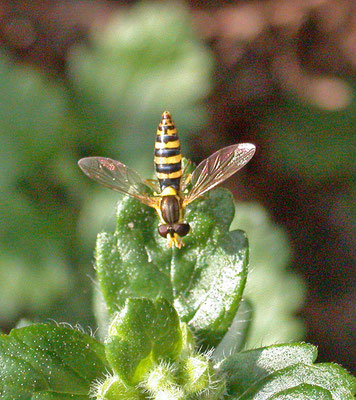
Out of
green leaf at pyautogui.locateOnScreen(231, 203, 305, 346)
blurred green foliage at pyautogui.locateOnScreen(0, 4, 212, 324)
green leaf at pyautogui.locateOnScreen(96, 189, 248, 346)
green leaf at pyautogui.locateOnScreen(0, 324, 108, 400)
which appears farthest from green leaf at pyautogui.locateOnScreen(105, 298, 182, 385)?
blurred green foliage at pyautogui.locateOnScreen(0, 4, 212, 324)

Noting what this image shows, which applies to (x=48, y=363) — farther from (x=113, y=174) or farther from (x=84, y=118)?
(x=84, y=118)

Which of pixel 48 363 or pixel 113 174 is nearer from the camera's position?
pixel 48 363

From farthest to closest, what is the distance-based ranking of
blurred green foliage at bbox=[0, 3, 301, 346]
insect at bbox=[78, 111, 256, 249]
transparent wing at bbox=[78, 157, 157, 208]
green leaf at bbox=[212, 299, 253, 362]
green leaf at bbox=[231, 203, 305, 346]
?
blurred green foliage at bbox=[0, 3, 301, 346]
green leaf at bbox=[231, 203, 305, 346]
green leaf at bbox=[212, 299, 253, 362]
transparent wing at bbox=[78, 157, 157, 208]
insect at bbox=[78, 111, 256, 249]

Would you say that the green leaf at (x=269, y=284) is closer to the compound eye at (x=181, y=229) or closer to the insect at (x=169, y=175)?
the insect at (x=169, y=175)

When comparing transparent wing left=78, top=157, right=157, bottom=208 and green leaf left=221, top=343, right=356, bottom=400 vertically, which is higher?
transparent wing left=78, top=157, right=157, bottom=208

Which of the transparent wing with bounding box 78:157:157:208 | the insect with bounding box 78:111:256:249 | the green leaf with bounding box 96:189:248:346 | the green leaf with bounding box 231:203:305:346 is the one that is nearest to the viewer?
the green leaf with bounding box 96:189:248:346

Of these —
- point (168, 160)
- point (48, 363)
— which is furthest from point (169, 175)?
point (48, 363)

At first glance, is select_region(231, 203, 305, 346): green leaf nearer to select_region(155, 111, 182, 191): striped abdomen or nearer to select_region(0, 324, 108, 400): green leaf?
select_region(155, 111, 182, 191): striped abdomen
